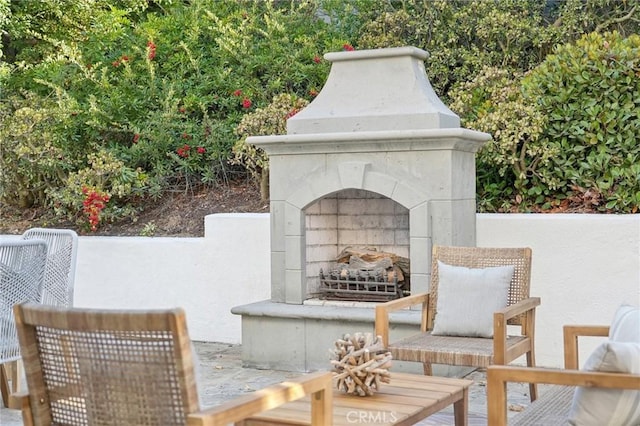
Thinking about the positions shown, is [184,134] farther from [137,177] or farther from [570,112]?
[570,112]

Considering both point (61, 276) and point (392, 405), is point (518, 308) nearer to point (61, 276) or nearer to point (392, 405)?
point (392, 405)

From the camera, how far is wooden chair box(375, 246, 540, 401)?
14.4 feet

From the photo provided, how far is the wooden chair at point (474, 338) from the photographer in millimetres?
4395

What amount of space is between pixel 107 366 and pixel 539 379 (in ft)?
4.60

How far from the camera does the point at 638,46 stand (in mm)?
6641

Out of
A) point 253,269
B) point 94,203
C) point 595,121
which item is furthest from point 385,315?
point 94,203

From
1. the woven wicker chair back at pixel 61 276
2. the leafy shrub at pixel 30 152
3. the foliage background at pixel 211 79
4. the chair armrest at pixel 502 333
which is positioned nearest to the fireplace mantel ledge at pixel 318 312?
the chair armrest at pixel 502 333

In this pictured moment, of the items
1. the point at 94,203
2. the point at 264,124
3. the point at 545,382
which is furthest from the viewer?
the point at 94,203

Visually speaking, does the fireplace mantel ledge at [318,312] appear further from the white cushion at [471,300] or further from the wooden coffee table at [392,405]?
the wooden coffee table at [392,405]

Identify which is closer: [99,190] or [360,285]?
[360,285]

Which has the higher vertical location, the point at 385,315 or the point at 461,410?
the point at 385,315

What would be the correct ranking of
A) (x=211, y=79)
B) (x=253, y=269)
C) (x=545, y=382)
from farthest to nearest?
(x=211, y=79), (x=253, y=269), (x=545, y=382)

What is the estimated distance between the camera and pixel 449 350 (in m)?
4.48

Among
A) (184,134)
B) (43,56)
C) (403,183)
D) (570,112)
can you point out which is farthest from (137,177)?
(570,112)
